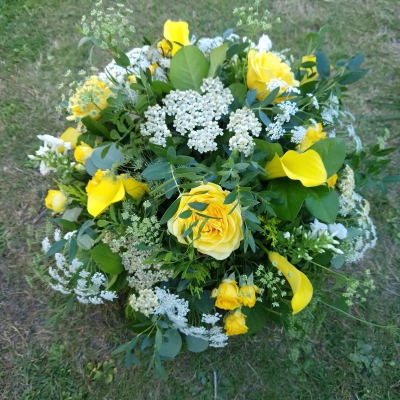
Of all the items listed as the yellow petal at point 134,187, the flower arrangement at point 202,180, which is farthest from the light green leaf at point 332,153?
the yellow petal at point 134,187

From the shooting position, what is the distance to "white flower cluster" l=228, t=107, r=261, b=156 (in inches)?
29.3

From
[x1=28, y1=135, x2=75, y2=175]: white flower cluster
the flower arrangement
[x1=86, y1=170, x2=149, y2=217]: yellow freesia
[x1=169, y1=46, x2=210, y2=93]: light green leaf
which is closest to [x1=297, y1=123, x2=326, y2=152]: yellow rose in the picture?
the flower arrangement

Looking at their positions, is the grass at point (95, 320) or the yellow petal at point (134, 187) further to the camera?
the grass at point (95, 320)

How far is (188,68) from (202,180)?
0.26 meters

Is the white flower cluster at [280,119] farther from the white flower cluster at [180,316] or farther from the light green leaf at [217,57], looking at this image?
the white flower cluster at [180,316]

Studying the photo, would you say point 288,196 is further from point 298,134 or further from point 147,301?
point 147,301

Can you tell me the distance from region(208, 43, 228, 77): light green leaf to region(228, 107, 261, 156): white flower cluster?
13cm

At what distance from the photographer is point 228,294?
0.85m

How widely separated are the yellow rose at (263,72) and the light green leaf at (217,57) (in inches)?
2.2

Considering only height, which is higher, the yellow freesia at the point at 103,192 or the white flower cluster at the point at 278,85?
the white flower cluster at the point at 278,85

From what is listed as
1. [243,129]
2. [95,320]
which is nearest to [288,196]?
[243,129]

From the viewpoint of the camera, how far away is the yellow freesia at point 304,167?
75 centimetres

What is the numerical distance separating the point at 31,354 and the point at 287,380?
0.83 meters

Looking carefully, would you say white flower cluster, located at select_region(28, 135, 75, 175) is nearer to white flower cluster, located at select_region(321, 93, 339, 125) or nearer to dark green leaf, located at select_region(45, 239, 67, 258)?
dark green leaf, located at select_region(45, 239, 67, 258)
